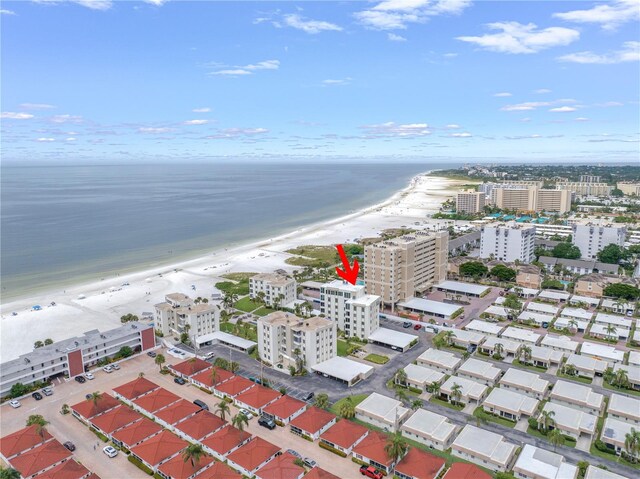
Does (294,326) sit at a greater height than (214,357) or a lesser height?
greater

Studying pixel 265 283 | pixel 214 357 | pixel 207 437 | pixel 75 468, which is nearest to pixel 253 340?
pixel 214 357

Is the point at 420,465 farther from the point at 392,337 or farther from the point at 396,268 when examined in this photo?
the point at 396,268

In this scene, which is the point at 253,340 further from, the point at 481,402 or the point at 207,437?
the point at 481,402

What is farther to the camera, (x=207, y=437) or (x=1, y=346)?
(x=1, y=346)

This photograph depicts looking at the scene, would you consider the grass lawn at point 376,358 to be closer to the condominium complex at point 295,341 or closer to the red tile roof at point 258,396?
the condominium complex at point 295,341

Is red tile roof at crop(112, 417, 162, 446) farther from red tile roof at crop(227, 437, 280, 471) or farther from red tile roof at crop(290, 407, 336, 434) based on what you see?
red tile roof at crop(290, 407, 336, 434)

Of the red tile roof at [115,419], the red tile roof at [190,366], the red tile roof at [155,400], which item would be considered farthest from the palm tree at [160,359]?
the red tile roof at [115,419]

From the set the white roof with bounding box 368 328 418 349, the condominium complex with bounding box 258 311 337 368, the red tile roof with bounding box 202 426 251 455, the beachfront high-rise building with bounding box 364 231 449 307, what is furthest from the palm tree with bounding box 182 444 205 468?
the beachfront high-rise building with bounding box 364 231 449 307
